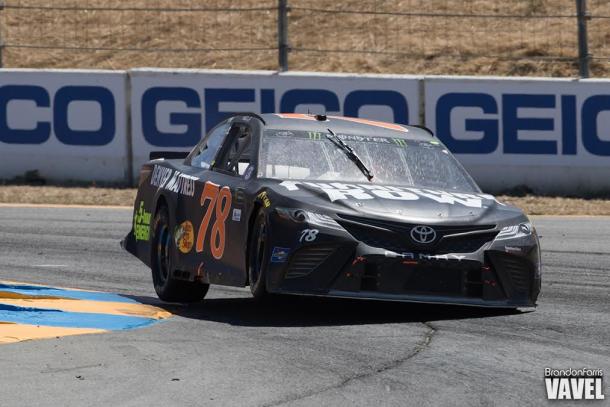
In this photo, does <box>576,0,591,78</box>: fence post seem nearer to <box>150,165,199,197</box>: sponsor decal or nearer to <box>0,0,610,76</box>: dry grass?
<box>0,0,610,76</box>: dry grass

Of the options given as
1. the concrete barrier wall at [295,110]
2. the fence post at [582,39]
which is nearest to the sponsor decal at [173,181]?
the concrete barrier wall at [295,110]

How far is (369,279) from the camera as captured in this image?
868 centimetres

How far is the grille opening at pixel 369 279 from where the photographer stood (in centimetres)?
866

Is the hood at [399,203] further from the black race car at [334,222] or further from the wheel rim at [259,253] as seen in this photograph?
the wheel rim at [259,253]

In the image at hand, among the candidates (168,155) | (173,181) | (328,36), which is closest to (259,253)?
(173,181)

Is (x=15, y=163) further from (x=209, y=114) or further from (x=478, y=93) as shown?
(x=478, y=93)

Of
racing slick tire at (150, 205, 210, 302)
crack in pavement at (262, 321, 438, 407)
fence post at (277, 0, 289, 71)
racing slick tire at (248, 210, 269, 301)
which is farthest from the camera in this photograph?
fence post at (277, 0, 289, 71)

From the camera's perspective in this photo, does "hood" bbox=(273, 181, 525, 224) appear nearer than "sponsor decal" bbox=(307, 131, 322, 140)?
Yes

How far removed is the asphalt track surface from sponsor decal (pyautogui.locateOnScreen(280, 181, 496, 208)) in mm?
730

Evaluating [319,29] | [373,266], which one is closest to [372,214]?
[373,266]

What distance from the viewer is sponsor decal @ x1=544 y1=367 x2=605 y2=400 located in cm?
659

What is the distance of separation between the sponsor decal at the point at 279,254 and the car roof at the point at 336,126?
5.53 ft

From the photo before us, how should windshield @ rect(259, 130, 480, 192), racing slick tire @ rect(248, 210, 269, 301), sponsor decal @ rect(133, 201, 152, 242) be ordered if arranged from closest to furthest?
racing slick tire @ rect(248, 210, 269, 301) < windshield @ rect(259, 130, 480, 192) < sponsor decal @ rect(133, 201, 152, 242)

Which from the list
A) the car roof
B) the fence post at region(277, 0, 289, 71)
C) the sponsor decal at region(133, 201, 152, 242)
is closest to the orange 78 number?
the car roof
